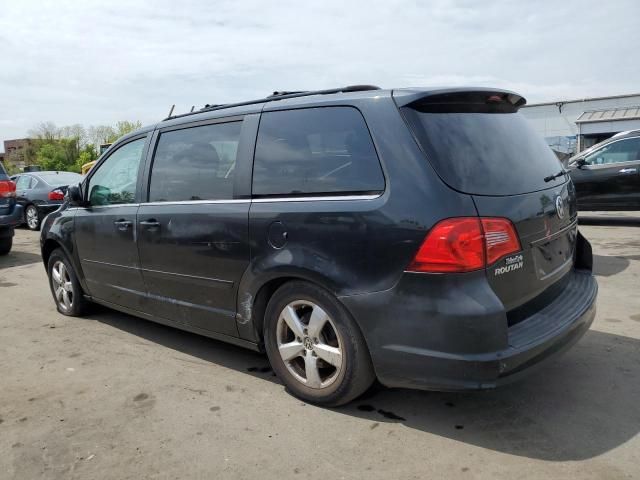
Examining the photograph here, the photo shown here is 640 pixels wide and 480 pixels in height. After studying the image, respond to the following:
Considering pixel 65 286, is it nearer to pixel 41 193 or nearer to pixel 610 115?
pixel 41 193

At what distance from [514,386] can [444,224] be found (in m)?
1.40

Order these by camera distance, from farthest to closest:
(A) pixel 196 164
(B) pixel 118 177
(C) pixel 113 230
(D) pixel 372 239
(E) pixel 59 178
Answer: (E) pixel 59 178, (B) pixel 118 177, (C) pixel 113 230, (A) pixel 196 164, (D) pixel 372 239

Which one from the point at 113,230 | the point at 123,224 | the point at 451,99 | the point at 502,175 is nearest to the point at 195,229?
the point at 123,224

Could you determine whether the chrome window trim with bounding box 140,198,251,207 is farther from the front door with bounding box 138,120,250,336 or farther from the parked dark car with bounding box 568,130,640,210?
the parked dark car with bounding box 568,130,640,210

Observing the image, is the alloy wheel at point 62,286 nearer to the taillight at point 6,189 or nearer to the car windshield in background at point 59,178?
the taillight at point 6,189

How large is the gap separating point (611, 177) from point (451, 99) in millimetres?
8566

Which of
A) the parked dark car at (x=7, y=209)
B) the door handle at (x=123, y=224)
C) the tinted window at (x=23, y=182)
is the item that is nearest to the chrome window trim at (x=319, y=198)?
the door handle at (x=123, y=224)

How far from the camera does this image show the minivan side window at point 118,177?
449cm

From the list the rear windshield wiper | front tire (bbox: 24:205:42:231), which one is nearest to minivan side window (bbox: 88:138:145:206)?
the rear windshield wiper

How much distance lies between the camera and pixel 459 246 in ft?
8.54

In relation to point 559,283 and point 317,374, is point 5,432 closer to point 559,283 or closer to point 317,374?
point 317,374

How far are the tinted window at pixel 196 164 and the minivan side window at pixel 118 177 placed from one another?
32 centimetres

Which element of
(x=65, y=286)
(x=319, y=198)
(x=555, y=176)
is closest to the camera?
(x=319, y=198)

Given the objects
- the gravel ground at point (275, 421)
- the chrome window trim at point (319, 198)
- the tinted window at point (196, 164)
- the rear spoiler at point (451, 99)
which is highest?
the rear spoiler at point (451, 99)
